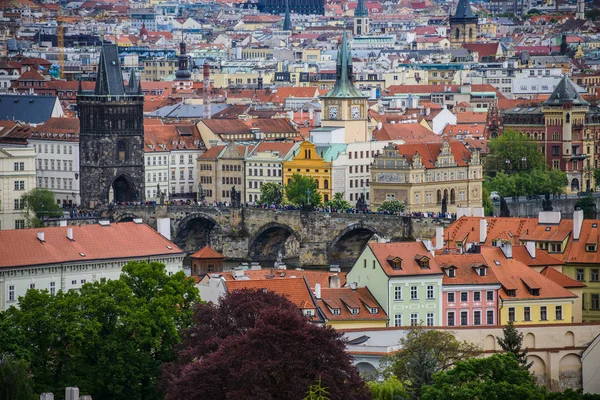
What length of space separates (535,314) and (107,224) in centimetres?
1985

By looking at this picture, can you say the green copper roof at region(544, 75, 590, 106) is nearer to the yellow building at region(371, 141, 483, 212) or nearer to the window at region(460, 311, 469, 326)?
the yellow building at region(371, 141, 483, 212)

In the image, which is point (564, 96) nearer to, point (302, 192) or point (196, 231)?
point (302, 192)

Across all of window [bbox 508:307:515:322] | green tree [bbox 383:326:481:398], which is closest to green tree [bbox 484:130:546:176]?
window [bbox 508:307:515:322]

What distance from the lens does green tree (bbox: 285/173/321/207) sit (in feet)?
A: 473

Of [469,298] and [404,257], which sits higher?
[404,257]

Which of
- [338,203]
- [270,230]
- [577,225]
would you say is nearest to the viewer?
[577,225]

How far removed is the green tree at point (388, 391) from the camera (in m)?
63.6

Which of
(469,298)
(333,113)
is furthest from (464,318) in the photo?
(333,113)

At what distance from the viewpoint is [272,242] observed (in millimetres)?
140125

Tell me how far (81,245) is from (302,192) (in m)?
57.0

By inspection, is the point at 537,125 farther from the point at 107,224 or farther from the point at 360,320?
the point at 360,320

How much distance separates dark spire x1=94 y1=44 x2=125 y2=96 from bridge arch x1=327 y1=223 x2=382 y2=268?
66.8 ft

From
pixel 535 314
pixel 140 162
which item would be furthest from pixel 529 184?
pixel 535 314

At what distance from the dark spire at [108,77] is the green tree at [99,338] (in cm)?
7428
